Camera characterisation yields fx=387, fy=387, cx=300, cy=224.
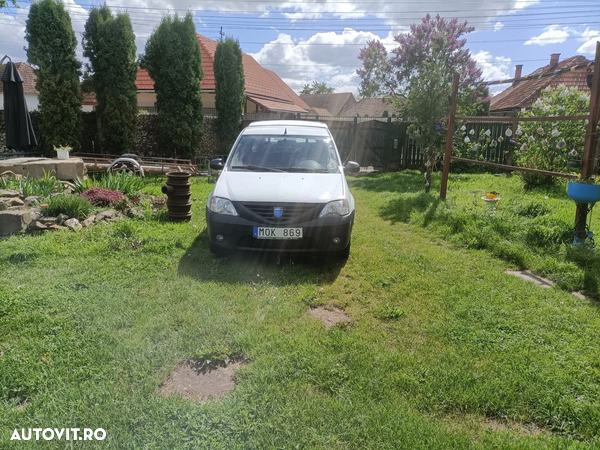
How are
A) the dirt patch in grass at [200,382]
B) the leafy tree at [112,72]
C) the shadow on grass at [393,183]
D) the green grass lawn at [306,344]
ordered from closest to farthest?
1. the green grass lawn at [306,344]
2. the dirt patch in grass at [200,382]
3. the shadow on grass at [393,183]
4. the leafy tree at [112,72]

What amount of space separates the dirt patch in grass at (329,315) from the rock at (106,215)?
14.6 feet

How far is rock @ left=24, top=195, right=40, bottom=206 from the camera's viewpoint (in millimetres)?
6620

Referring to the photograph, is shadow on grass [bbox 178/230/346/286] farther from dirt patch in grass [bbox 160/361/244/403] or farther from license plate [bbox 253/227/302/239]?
dirt patch in grass [bbox 160/361/244/403]

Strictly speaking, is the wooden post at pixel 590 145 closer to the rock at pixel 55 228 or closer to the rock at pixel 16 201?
the rock at pixel 55 228

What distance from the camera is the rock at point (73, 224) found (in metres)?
5.90

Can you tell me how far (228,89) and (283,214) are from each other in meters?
13.6

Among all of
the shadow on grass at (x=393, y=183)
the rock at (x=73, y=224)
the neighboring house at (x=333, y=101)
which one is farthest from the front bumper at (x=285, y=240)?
the neighboring house at (x=333, y=101)

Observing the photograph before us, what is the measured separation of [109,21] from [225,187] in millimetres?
11775

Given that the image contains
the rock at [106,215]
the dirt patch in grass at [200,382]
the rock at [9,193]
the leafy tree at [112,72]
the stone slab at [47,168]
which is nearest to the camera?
the dirt patch in grass at [200,382]

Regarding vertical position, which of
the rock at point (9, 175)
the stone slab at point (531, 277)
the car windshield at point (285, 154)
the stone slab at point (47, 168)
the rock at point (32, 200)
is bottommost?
the stone slab at point (531, 277)

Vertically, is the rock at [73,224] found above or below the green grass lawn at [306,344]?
above

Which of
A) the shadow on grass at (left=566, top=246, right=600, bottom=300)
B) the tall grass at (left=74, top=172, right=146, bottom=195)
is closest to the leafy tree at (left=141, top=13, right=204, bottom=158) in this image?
the tall grass at (left=74, top=172, right=146, bottom=195)

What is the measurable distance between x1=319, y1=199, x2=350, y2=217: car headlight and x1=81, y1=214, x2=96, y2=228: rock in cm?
398

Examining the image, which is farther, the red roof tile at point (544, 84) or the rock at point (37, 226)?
the red roof tile at point (544, 84)
